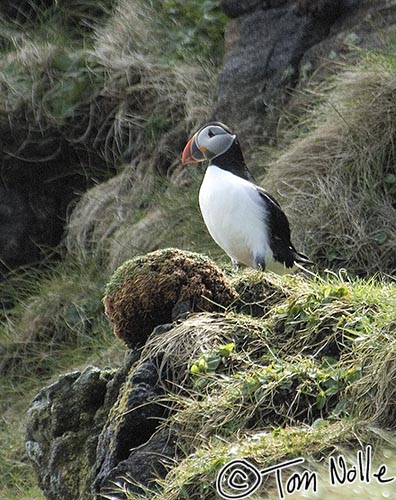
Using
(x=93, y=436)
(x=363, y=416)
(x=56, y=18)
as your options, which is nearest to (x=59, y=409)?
(x=93, y=436)

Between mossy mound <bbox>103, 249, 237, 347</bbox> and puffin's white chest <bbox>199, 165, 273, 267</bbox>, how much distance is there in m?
1.64

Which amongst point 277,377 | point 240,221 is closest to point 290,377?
point 277,377

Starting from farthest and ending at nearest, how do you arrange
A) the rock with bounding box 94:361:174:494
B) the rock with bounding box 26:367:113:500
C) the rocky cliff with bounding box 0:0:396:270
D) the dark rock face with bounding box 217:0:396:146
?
the rocky cliff with bounding box 0:0:396:270, the dark rock face with bounding box 217:0:396:146, the rock with bounding box 26:367:113:500, the rock with bounding box 94:361:174:494

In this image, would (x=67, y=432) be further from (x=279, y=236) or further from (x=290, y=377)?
(x=279, y=236)

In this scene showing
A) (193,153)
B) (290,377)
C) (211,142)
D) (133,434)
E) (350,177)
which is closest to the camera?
(290,377)

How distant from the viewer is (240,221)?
760 cm

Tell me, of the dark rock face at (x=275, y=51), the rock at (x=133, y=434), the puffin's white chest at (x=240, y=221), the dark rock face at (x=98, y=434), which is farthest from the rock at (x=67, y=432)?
the dark rock face at (x=275, y=51)

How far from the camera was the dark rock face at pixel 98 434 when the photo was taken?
5.15 meters

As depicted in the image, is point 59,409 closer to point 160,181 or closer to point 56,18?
point 160,181

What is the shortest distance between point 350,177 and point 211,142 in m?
0.94

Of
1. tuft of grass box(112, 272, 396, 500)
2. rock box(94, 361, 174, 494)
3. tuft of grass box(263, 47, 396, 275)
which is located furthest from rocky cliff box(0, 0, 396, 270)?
rock box(94, 361, 174, 494)

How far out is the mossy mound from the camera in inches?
231

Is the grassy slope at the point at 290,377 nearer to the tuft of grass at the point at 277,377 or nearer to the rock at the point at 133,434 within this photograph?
the tuft of grass at the point at 277,377

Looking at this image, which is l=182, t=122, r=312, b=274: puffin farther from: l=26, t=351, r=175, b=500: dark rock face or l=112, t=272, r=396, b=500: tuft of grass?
l=26, t=351, r=175, b=500: dark rock face
